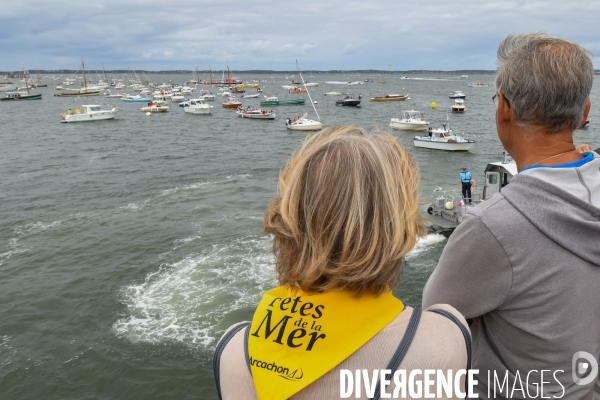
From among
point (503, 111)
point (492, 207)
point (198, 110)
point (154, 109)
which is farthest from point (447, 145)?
point (154, 109)

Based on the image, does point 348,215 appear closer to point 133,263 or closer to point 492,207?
point 492,207

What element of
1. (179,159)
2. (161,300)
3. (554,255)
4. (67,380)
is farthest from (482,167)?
(554,255)

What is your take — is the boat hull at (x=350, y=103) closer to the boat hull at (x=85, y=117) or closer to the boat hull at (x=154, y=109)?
the boat hull at (x=154, y=109)

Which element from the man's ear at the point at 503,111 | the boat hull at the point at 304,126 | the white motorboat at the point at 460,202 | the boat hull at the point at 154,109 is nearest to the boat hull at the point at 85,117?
the boat hull at the point at 154,109

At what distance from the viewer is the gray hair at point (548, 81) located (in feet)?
5.06

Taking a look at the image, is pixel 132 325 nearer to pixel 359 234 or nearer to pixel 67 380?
Answer: pixel 67 380

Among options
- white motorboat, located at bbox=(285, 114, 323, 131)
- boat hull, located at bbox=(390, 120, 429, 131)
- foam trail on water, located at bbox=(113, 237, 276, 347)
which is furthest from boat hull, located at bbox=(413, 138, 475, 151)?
foam trail on water, located at bbox=(113, 237, 276, 347)

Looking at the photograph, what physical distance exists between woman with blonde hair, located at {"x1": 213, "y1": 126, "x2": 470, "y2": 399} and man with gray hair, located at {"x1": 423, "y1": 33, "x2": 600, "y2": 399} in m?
0.31

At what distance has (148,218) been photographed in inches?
793

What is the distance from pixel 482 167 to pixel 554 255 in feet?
103

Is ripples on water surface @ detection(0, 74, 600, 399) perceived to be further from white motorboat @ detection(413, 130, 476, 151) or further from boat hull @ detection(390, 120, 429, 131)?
boat hull @ detection(390, 120, 429, 131)

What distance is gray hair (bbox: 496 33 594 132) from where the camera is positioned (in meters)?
1.54

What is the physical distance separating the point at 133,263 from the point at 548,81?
1573 cm

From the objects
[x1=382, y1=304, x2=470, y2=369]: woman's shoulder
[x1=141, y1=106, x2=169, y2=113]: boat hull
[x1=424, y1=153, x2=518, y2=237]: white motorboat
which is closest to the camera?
[x1=382, y1=304, x2=470, y2=369]: woman's shoulder
